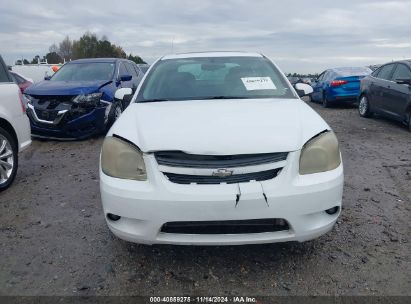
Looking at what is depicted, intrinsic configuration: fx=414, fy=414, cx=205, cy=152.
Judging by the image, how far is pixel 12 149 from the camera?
16.6 ft

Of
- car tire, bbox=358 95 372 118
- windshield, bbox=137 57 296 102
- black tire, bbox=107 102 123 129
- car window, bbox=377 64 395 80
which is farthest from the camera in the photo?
car tire, bbox=358 95 372 118

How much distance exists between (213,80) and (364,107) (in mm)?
7812

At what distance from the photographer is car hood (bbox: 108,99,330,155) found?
2738 millimetres

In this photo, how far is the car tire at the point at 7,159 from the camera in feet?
16.1

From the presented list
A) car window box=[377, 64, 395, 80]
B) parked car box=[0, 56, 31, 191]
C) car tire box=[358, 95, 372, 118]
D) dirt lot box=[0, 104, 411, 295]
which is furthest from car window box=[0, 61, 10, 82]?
car tire box=[358, 95, 372, 118]

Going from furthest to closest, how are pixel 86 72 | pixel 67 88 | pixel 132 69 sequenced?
pixel 132 69, pixel 86 72, pixel 67 88

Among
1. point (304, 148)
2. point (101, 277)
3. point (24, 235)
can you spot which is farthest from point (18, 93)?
point (304, 148)

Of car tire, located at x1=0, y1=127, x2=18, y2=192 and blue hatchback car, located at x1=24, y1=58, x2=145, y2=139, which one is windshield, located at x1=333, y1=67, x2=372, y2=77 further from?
car tire, located at x1=0, y1=127, x2=18, y2=192

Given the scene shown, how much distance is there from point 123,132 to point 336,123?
8.04 m

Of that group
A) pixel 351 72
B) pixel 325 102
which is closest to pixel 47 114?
pixel 325 102

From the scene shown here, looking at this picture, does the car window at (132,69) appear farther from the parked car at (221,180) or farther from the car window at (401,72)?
the parked car at (221,180)

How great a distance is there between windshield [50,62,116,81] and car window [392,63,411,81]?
6245mm

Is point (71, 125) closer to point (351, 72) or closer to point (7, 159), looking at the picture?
point (7, 159)

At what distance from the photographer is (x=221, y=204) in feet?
8.54
